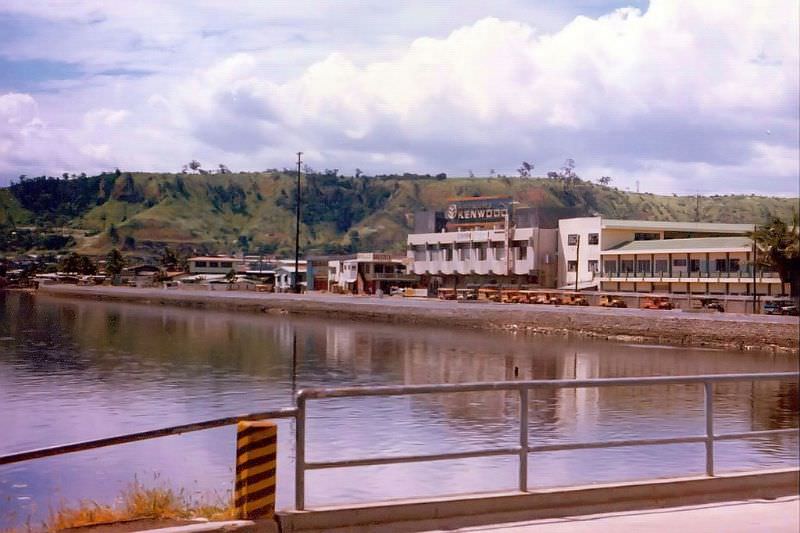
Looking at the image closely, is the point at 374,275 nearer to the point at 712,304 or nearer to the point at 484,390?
the point at 712,304

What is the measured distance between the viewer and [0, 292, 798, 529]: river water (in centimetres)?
1853

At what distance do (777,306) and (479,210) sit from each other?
54.8 metres

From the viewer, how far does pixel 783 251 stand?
262 ft

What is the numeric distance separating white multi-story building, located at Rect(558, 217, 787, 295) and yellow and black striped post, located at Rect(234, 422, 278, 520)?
79.2 m

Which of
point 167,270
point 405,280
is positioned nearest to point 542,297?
point 405,280

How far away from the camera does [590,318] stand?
7238cm

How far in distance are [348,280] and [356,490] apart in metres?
117

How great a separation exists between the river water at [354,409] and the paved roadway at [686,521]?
22.7 feet

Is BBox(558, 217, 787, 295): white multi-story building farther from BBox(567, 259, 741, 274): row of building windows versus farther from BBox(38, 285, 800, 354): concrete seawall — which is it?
BBox(38, 285, 800, 354): concrete seawall

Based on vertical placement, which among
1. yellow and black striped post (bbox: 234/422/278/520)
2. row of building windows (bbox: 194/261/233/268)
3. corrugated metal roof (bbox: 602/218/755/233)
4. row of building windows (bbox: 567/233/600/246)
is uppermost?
corrugated metal roof (bbox: 602/218/755/233)

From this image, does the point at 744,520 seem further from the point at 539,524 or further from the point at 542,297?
the point at 542,297

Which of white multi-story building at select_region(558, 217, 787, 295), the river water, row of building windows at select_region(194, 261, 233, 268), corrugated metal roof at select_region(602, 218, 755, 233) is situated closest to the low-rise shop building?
white multi-story building at select_region(558, 217, 787, 295)

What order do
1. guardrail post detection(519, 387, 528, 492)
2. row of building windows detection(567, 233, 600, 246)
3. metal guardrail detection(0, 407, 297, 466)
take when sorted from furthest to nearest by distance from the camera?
1. row of building windows detection(567, 233, 600, 246)
2. guardrail post detection(519, 387, 528, 492)
3. metal guardrail detection(0, 407, 297, 466)

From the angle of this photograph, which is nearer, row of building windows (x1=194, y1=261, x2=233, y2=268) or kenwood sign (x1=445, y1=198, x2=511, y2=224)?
kenwood sign (x1=445, y1=198, x2=511, y2=224)
